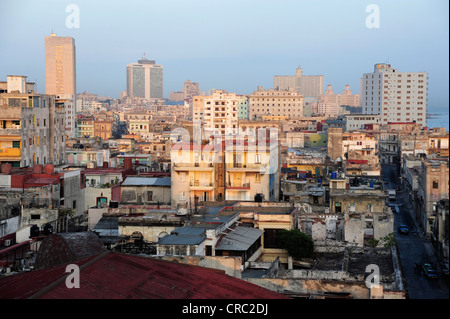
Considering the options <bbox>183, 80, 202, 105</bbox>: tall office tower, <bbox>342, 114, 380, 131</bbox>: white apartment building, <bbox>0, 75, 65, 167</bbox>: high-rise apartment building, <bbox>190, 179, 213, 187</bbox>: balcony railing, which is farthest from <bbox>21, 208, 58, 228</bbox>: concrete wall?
<bbox>183, 80, 202, 105</bbox>: tall office tower

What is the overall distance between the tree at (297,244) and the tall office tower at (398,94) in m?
73.4

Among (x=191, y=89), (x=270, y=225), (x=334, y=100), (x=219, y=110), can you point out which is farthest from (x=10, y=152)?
(x=191, y=89)

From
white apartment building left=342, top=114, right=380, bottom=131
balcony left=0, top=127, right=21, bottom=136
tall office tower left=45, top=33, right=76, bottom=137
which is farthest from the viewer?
tall office tower left=45, top=33, right=76, bottom=137

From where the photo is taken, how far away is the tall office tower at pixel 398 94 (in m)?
89.0

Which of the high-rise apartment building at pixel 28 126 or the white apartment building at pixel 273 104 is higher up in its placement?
the white apartment building at pixel 273 104

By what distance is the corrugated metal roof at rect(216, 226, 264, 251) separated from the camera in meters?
15.1

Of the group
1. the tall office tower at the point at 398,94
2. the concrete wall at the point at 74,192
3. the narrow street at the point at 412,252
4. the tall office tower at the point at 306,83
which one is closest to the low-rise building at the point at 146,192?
the concrete wall at the point at 74,192

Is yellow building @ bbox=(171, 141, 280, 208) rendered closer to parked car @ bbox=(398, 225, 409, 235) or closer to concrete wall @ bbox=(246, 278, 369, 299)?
parked car @ bbox=(398, 225, 409, 235)

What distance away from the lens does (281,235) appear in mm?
17344

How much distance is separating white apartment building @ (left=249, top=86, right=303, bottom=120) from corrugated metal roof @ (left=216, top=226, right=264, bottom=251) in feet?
275

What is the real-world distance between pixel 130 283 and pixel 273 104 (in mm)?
93966

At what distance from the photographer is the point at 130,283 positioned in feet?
28.8

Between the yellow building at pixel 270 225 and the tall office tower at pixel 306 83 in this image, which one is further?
the tall office tower at pixel 306 83

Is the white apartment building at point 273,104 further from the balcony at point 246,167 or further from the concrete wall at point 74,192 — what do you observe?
the balcony at point 246,167
